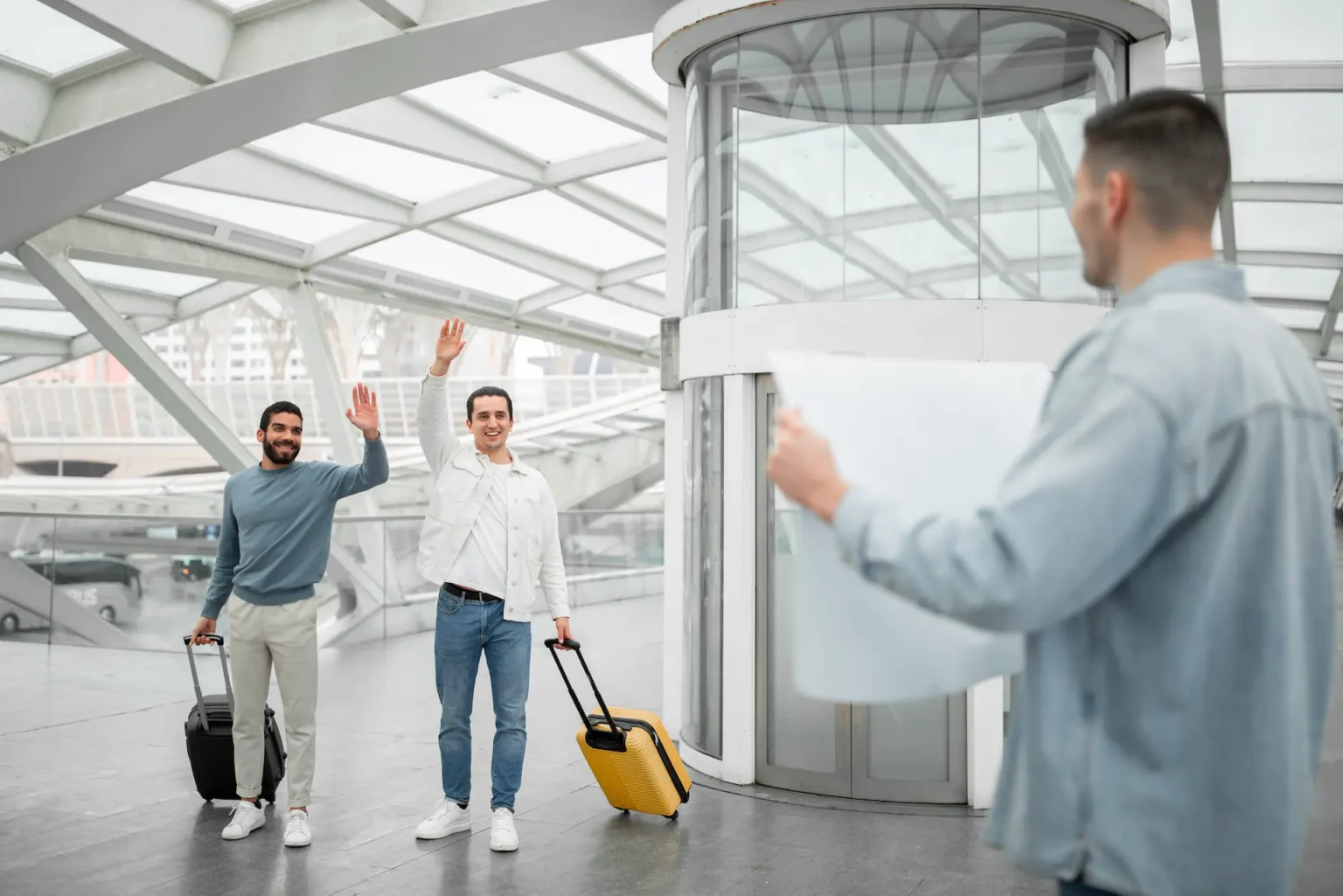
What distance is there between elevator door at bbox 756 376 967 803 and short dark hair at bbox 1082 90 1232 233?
505 centimetres

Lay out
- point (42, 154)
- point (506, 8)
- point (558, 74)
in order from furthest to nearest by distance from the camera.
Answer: point (558, 74), point (42, 154), point (506, 8)

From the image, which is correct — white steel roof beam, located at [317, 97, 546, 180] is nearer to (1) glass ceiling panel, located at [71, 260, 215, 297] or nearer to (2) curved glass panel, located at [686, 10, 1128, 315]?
(1) glass ceiling panel, located at [71, 260, 215, 297]

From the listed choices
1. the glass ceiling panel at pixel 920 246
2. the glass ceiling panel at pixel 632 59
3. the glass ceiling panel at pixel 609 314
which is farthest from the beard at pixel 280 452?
the glass ceiling panel at pixel 609 314

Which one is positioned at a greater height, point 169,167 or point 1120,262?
point 169,167

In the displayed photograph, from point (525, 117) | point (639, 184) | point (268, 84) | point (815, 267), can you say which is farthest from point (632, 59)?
point (815, 267)

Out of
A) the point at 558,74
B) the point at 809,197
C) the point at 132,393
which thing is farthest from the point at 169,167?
the point at 132,393

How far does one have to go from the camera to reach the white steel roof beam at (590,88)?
11.5 m

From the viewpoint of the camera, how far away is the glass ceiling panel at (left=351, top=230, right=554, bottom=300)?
17.9m

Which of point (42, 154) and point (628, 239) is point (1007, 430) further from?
point (628, 239)

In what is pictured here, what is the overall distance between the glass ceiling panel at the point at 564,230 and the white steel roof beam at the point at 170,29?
6362 millimetres

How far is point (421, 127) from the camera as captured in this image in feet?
42.5

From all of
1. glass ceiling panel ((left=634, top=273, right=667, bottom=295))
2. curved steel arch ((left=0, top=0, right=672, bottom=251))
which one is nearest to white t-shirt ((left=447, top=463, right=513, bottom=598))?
curved steel arch ((left=0, top=0, right=672, bottom=251))

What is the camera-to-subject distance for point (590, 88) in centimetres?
1206

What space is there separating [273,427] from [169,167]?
6.16 meters
